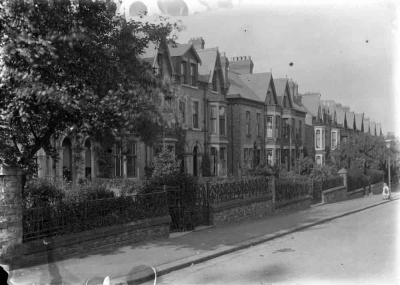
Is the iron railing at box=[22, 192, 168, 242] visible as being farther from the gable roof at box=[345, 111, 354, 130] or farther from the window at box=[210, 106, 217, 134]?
the gable roof at box=[345, 111, 354, 130]

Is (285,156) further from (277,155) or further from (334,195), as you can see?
(334,195)

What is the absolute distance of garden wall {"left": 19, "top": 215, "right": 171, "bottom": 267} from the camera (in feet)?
Result: 29.4

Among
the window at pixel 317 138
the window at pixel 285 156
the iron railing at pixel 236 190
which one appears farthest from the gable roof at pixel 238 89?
the iron railing at pixel 236 190

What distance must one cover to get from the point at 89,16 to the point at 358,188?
2956 centimetres

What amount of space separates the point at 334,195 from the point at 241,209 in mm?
13388

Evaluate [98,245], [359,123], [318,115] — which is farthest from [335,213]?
[359,123]

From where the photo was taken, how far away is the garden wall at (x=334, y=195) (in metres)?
27.3

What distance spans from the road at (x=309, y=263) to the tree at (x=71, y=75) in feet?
9.96

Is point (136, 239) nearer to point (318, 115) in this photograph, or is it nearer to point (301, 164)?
point (301, 164)

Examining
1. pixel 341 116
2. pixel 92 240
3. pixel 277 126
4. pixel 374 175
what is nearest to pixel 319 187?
pixel 374 175

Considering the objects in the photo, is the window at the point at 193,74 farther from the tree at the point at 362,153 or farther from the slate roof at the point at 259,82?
the tree at the point at 362,153

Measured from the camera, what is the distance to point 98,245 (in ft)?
34.4

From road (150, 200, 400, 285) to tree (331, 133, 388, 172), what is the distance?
29830mm

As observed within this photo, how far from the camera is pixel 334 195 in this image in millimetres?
28922
